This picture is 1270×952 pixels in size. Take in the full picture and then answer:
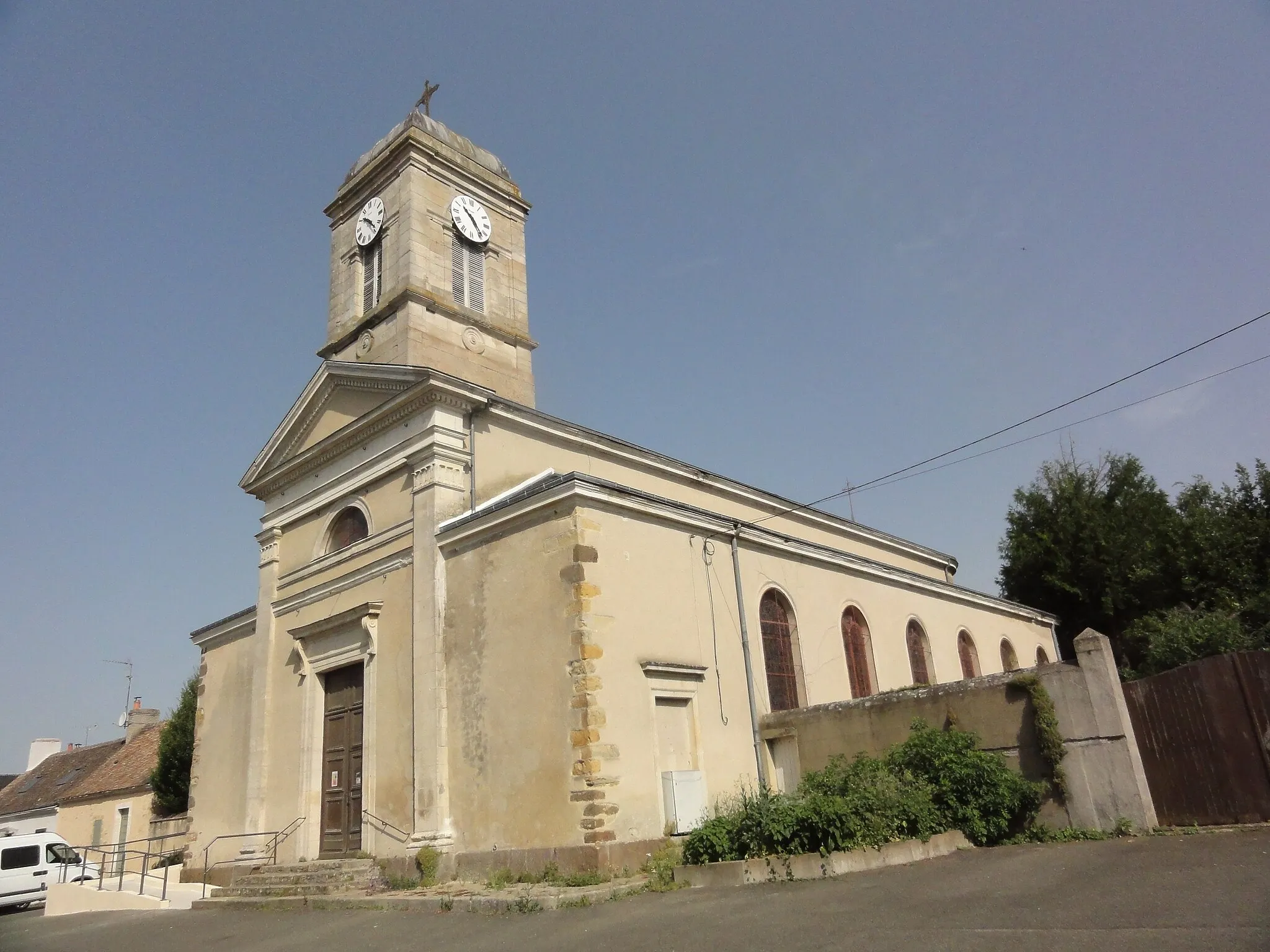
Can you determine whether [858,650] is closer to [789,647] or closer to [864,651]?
[864,651]

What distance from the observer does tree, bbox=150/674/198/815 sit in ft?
92.7

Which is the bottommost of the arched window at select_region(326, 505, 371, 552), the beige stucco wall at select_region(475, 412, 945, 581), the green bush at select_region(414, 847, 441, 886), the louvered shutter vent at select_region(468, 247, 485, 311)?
the green bush at select_region(414, 847, 441, 886)

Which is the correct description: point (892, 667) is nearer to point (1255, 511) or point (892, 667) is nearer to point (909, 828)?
point (909, 828)

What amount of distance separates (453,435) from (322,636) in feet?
15.4

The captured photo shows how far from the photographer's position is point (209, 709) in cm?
2014

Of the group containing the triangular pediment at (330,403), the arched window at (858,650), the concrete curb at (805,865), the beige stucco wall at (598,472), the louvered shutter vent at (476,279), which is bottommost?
the concrete curb at (805,865)

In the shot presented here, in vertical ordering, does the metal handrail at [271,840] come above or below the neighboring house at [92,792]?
below

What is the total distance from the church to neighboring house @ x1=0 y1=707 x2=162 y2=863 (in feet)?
44.2

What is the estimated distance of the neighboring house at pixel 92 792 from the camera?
99.3ft

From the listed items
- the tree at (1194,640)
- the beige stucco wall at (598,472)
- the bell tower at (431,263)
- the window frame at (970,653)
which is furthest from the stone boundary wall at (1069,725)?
the window frame at (970,653)

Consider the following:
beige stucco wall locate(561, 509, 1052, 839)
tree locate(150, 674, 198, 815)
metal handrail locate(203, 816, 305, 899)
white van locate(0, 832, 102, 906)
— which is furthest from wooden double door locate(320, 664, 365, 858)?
tree locate(150, 674, 198, 815)

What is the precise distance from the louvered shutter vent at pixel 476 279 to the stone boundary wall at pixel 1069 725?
1238cm

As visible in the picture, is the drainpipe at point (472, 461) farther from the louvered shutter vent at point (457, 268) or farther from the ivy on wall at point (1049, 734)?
the ivy on wall at point (1049, 734)

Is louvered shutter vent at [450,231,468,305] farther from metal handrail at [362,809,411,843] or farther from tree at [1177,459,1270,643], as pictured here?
tree at [1177,459,1270,643]
